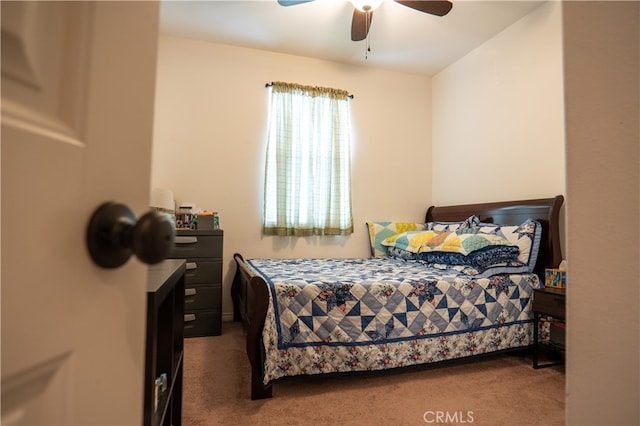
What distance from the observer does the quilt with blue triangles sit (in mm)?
1842

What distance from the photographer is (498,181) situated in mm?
3145

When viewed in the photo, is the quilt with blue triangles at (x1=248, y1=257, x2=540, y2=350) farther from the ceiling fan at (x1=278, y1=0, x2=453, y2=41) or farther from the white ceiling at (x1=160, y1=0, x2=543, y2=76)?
the white ceiling at (x1=160, y1=0, x2=543, y2=76)

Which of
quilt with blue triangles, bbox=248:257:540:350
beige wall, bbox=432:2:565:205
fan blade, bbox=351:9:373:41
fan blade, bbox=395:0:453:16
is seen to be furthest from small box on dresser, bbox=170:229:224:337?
beige wall, bbox=432:2:565:205

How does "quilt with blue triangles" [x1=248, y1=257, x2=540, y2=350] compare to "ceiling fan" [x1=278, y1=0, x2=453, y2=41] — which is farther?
"ceiling fan" [x1=278, y1=0, x2=453, y2=41]

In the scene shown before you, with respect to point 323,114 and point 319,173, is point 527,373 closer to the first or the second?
point 319,173

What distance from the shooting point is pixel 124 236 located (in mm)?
324

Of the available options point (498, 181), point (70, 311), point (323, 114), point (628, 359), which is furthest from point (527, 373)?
point (323, 114)

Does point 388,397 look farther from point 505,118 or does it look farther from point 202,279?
point 505,118

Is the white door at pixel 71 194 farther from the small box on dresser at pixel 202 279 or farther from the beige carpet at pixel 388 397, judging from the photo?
the small box on dresser at pixel 202 279

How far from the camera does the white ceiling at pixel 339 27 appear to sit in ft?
9.17

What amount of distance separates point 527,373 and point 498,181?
175 centimetres

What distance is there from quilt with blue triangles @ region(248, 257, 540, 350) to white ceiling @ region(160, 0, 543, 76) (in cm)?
229

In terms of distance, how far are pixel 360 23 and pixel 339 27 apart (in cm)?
43

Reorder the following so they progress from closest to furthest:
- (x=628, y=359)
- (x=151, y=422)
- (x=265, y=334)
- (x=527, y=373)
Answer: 1. (x=628, y=359)
2. (x=151, y=422)
3. (x=265, y=334)
4. (x=527, y=373)
